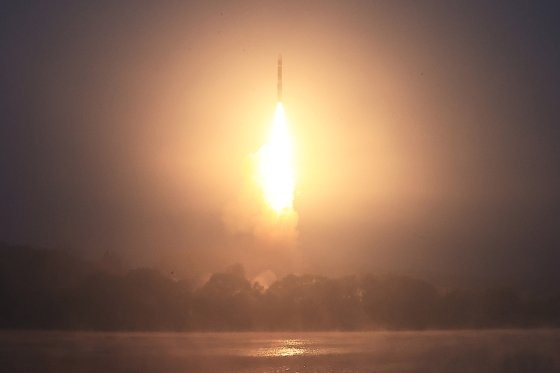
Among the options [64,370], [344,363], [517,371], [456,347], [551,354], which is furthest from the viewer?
[456,347]

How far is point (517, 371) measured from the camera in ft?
126

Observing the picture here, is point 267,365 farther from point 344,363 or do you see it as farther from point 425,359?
point 425,359

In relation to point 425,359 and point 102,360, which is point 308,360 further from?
point 102,360

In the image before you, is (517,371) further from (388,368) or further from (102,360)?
(102,360)

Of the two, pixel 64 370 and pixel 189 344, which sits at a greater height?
pixel 189 344

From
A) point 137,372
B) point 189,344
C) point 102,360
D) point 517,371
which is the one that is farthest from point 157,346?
point 517,371

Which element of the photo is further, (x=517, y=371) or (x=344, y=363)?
(x=344, y=363)

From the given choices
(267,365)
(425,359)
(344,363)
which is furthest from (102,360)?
(425,359)

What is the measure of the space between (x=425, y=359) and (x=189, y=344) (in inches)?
568

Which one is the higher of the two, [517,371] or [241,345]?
[241,345]

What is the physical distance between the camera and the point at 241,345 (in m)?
53.0

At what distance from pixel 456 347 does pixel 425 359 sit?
8471 millimetres

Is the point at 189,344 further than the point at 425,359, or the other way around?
the point at 189,344

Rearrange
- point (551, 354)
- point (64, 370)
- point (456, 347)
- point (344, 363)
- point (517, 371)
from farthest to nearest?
point (456, 347) → point (551, 354) → point (344, 363) → point (517, 371) → point (64, 370)
